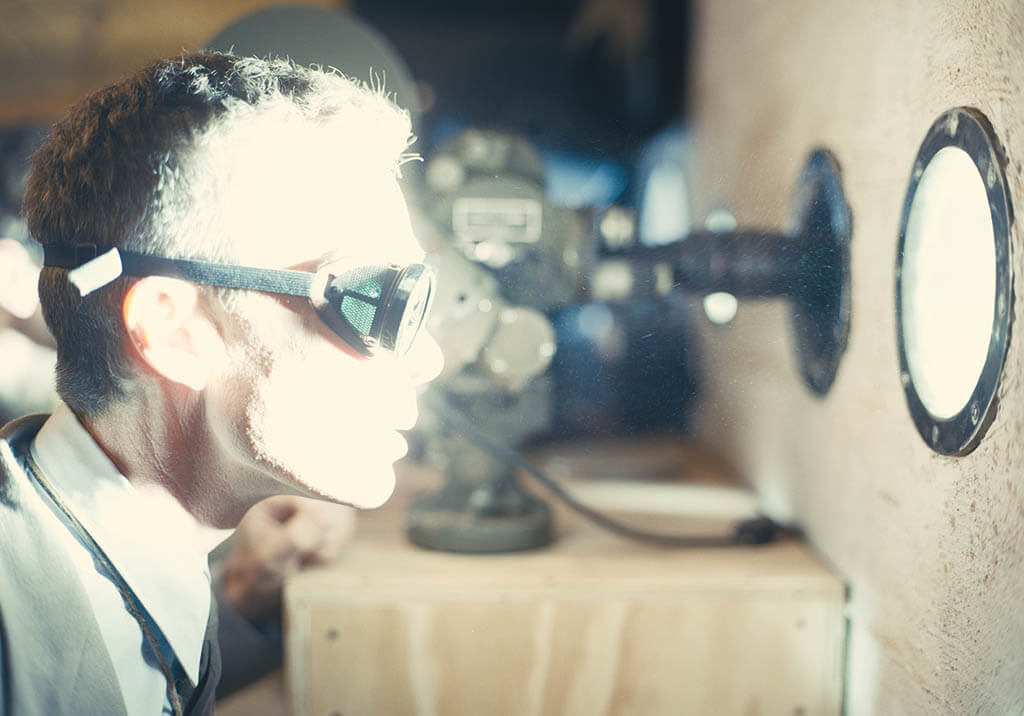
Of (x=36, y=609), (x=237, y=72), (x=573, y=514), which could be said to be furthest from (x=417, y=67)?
(x=36, y=609)

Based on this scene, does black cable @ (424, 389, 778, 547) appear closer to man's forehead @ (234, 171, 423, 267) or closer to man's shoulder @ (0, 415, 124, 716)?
man's forehead @ (234, 171, 423, 267)

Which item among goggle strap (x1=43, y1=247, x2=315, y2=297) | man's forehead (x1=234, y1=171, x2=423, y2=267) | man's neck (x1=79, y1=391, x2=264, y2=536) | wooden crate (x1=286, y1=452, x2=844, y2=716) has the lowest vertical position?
wooden crate (x1=286, y1=452, x2=844, y2=716)

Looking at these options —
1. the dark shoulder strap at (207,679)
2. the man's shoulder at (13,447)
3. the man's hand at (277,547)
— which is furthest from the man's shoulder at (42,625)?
the man's hand at (277,547)

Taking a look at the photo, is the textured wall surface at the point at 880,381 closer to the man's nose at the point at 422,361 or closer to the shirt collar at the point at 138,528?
the man's nose at the point at 422,361

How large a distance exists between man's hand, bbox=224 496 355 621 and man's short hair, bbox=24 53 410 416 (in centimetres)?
36

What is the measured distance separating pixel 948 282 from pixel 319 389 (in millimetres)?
541

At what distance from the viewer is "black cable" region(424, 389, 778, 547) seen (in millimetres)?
1148

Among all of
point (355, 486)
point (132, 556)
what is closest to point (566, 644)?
point (355, 486)

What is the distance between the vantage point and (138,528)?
78 cm

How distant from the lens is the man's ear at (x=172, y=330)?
29.1 inches

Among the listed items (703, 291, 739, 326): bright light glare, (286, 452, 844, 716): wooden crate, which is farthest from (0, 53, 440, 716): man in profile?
(703, 291, 739, 326): bright light glare

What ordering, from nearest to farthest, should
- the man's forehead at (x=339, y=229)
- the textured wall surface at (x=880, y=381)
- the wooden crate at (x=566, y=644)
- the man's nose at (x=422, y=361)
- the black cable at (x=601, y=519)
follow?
1. the textured wall surface at (x=880, y=381)
2. the man's forehead at (x=339, y=229)
3. the man's nose at (x=422, y=361)
4. the wooden crate at (x=566, y=644)
5. the black cable at (x=601, y=519)

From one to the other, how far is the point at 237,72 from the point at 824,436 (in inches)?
28.9

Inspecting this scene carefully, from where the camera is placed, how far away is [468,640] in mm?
1014
